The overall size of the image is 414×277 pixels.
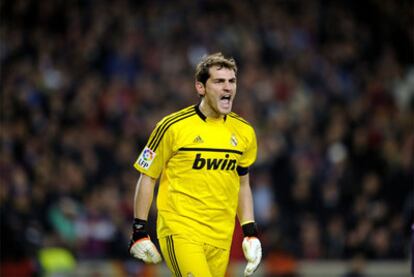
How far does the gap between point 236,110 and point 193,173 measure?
913cm

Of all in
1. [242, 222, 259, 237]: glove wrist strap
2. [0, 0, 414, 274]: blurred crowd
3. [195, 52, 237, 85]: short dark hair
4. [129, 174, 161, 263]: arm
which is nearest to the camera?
[129, 174, 161, 263]: arm

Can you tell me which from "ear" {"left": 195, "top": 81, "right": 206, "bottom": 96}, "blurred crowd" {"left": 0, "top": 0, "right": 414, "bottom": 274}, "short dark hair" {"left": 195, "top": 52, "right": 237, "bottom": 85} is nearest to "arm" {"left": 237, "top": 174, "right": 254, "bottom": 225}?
"ear" {"left": 195, "top": 81, "right": 206, "bottom": 96}

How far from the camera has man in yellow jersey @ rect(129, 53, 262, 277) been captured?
24.6ft

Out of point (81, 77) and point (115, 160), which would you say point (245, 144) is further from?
point (81, 77)

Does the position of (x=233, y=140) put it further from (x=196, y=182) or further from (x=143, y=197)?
(x=143, y=197)

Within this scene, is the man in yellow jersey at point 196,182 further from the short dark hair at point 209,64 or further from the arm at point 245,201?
the arm at point 245,201

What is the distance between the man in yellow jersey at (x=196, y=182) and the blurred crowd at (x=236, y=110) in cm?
610

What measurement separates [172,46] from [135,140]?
2987mm

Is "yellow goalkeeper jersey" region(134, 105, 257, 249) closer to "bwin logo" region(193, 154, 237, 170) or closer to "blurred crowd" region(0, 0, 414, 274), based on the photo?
"bwin logo" region(193, 154, 237, 170)

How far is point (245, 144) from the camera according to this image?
780cm

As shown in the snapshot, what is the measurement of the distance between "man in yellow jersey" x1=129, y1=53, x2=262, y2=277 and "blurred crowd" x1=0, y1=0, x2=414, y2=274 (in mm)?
6101

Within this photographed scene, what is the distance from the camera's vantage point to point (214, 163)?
7.58 m

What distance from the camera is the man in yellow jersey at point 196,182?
7.51 meters

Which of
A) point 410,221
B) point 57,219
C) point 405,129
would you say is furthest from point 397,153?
point 57,219
